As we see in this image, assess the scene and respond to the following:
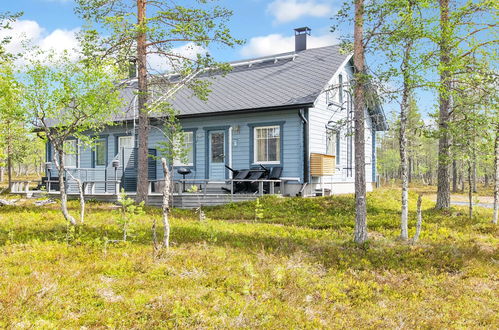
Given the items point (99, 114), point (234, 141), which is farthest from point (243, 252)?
point (234, 141)

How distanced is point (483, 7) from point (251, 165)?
10783 mm

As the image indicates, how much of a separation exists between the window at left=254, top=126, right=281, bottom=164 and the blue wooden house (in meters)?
0.04

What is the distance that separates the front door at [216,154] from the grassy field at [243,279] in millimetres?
9025

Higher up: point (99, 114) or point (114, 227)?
point (99, 114)

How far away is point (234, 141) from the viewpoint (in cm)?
2075

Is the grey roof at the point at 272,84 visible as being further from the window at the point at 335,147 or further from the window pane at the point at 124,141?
the window pane at the point at 124,141

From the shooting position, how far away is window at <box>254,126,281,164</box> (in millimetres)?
19688

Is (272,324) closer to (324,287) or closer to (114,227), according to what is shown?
(324,287)

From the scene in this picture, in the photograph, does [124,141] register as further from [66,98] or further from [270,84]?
[66,98]

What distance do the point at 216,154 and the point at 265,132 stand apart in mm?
2843

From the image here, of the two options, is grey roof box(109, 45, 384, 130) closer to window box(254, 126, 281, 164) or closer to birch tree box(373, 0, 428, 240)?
window box(254, 126, 281, 164)

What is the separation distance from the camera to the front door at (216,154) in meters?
21.1

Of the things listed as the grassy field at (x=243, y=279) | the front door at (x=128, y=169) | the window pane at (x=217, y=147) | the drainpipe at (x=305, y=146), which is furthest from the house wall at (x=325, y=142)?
the front door at (x=128, y=169)

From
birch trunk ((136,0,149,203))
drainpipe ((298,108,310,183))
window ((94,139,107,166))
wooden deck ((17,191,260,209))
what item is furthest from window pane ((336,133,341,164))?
window ((94,139,107,166))
